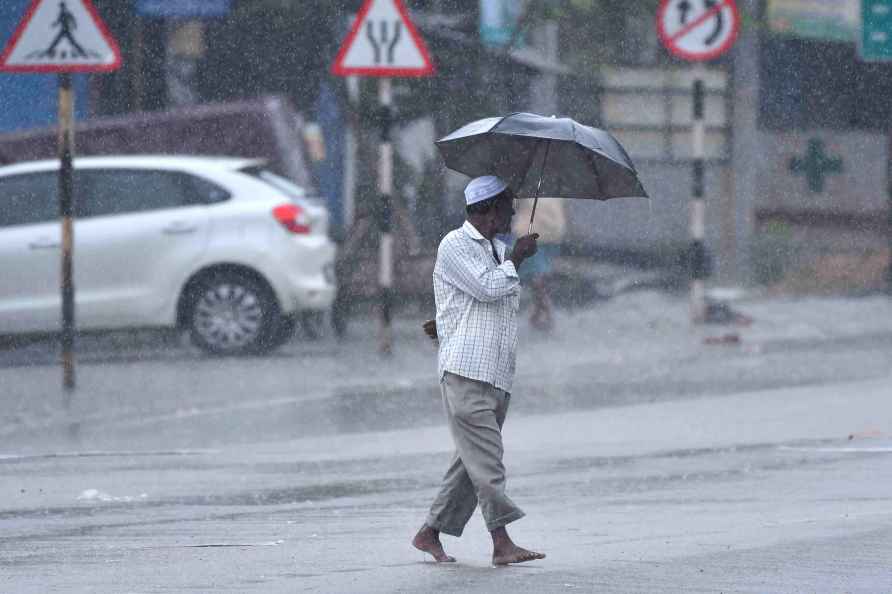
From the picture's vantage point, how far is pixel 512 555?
6.95 meters

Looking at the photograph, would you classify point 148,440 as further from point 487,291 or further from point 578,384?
point 487,291

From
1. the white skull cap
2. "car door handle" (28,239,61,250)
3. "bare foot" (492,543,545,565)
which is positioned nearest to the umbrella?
the white skull cap

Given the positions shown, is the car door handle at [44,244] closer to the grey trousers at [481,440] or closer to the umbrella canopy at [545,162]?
the umbrella canopy at [545,162]

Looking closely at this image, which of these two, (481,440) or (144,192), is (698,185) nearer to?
(144,192)

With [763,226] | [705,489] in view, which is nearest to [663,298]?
[763,226]

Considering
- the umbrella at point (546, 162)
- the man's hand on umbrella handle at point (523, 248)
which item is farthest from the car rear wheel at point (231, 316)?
the man's hand on umbrella handle at point (523, 248)

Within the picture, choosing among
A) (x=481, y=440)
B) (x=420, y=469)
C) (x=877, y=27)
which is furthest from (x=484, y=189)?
(x=877, y=27)

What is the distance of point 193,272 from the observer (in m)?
15.8

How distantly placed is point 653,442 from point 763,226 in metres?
15.6

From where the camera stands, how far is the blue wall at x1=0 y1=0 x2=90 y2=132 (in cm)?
2152

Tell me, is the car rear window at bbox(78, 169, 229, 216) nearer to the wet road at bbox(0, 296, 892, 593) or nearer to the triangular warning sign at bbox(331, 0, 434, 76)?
the wet road at bbox(0, 296, 892, 593)

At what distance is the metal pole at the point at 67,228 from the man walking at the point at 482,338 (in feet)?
22.4

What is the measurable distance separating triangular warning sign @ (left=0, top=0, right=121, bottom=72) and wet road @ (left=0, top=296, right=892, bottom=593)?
7.72 ft

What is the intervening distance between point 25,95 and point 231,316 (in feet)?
22.9
